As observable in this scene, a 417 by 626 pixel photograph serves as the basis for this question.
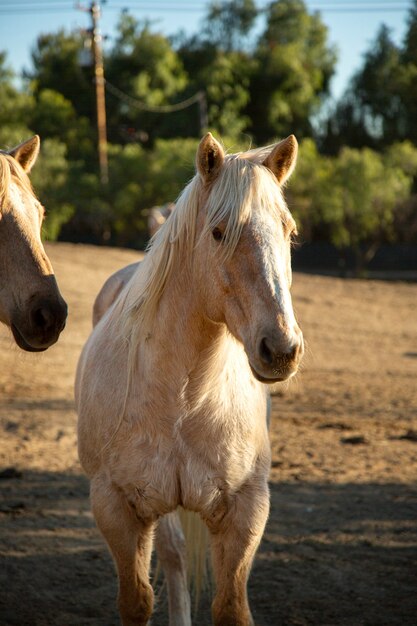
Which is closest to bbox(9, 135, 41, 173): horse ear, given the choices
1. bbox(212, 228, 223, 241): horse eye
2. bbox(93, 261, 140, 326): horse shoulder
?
bbox(93, 261, 140, 326): horse shoulder

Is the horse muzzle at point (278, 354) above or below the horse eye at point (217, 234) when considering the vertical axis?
below

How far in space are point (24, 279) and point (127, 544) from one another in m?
1.12

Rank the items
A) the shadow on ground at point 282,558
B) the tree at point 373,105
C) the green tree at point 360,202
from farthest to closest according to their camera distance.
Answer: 1. the tree at point 373,105
2. the green tree at point 360,202
3. the shadow on ground at point 282,558

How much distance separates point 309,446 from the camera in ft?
21.2

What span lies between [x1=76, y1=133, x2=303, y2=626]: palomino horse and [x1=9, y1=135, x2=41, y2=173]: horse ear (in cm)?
84

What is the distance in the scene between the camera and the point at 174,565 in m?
3.72

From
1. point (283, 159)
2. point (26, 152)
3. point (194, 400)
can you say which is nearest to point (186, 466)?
point (194, 400)

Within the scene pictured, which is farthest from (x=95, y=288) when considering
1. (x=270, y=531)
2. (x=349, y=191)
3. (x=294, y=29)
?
(x=294, y=29)

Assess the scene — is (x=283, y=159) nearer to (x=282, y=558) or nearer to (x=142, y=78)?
(x=282, y=558)

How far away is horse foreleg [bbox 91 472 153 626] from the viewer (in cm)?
294

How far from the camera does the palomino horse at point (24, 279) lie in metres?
2.95

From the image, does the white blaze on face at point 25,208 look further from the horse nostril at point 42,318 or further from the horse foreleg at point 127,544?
the horse foreleg at point 127,544

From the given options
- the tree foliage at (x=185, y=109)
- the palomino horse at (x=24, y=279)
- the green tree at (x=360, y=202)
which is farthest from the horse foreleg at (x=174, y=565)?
the tree foliage at (x=185, y=109)

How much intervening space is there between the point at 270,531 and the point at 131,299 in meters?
2.25
